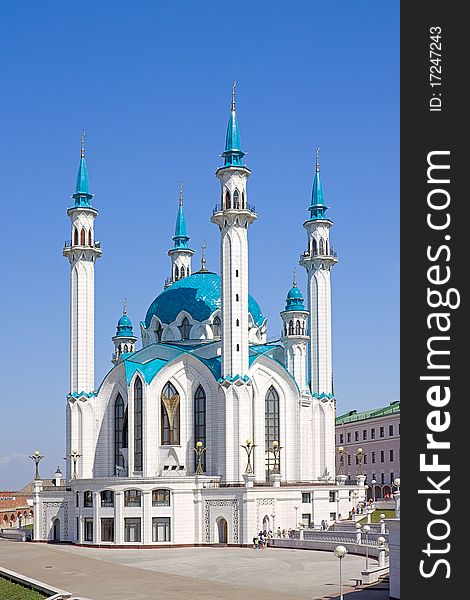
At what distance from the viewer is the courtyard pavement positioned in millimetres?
38875

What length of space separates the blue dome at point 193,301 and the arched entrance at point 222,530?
18.7 m

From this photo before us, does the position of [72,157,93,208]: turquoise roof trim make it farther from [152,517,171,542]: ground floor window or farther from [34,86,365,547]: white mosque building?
[152,517,171,542]: ground floor window

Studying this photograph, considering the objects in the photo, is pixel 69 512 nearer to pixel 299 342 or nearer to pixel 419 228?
pixel 299 342

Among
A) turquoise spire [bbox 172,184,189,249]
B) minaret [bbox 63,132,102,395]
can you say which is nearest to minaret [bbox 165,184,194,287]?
turquoise spire [bbox 172,184,189,249]

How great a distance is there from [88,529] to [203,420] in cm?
1078

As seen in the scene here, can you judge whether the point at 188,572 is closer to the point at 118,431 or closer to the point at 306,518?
the point at 306,518

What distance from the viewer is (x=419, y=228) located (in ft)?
68.9

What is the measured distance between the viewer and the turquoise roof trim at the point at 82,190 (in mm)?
75900

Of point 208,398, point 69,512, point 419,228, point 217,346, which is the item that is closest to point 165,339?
point 217,346

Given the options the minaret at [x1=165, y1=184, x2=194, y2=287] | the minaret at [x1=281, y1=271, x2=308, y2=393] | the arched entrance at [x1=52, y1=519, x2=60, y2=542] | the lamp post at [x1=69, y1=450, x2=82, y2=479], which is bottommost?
the arched entrance at [x1=52, y1=519, x2=60, y2=542]

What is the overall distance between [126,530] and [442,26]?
4693 cm

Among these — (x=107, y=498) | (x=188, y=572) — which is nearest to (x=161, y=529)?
(x=107, y=498)

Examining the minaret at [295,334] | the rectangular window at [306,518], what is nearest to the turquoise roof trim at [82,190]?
the minaret at [295,334]

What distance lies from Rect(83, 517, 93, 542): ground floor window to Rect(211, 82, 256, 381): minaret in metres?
12.6
